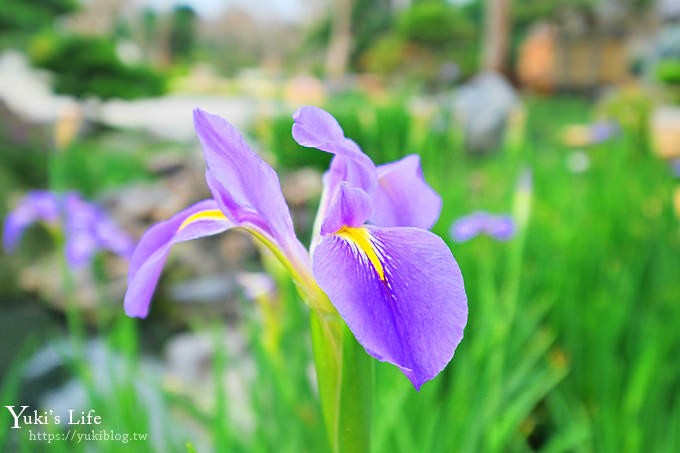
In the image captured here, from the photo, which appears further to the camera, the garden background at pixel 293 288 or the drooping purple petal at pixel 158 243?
the garden background at pixel 293 288

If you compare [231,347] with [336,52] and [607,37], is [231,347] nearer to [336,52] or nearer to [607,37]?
[607,37]

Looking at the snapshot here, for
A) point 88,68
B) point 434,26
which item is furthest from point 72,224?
point 434,26

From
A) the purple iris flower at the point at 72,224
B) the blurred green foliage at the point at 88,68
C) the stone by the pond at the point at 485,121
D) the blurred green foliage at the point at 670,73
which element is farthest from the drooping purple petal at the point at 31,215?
the blurred green foliage at the point at 670,73

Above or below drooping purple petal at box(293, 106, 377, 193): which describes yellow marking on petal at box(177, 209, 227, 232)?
below

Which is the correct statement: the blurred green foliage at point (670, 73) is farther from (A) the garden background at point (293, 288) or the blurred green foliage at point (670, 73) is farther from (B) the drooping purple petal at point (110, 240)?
(B) the drooping purple petal at point (110, 240)

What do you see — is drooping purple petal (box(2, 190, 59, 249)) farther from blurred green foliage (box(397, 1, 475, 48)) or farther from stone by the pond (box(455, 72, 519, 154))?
blurred green foliage (box(397, 1, 475, 48))

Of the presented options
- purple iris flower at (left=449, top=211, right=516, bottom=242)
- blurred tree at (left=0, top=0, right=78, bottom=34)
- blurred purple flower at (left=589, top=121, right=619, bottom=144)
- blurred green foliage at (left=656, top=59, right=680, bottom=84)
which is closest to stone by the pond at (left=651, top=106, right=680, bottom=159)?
blurred purple flower at (left=589, top=121, right=619, bottom=144)

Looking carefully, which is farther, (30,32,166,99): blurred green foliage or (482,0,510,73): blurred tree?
(482,0,510,73): blurred tree
